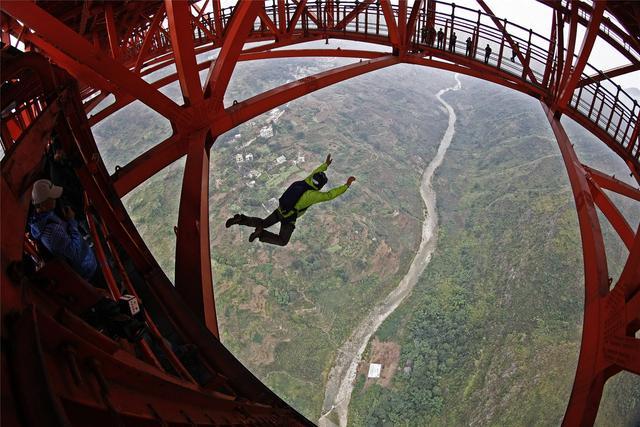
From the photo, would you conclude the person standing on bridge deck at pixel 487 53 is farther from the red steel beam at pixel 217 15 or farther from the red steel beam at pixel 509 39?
the red steel beam at pixel 217 15

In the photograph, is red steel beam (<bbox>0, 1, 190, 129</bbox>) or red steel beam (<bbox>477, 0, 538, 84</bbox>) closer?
red steel beam (<bbox>0, 1, 190, 129</bbox>)

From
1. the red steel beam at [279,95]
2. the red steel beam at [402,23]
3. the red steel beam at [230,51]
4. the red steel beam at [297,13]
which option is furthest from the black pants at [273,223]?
the red steel beam at [297,13]

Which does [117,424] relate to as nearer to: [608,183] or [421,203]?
[608,183]

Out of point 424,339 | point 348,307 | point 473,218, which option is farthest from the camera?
point 473,218

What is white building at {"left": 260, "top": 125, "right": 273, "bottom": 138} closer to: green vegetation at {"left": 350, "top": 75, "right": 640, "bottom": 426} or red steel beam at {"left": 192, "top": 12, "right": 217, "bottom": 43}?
green vegetation at {"left": 350, "top": 75, "right": 640, "bottom": 426}

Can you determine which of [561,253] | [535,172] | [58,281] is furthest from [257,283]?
[58,281]

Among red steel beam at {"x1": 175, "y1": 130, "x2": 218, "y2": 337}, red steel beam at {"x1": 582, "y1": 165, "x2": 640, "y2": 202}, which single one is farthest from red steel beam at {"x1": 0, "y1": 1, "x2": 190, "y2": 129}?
red steel beam at {"x1": 582, "y1": 165, "x2": 640, "y2": 202}
